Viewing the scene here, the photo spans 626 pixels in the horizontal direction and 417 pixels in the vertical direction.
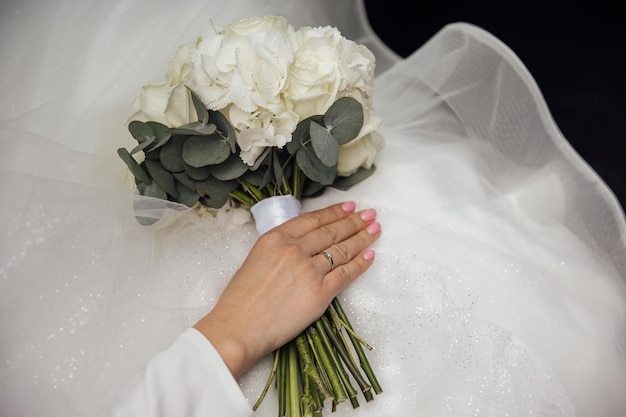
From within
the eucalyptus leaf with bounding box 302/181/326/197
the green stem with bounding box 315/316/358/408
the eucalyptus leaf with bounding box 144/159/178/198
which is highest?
the eucalyptus leaf with bounding box 144/159/178/198

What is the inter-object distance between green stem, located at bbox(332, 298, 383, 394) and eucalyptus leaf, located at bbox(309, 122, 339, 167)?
0.70 feet

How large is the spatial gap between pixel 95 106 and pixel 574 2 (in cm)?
152

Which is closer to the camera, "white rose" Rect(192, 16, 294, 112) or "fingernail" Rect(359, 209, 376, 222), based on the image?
"white rose" Rect(192, 16, 294, 112)

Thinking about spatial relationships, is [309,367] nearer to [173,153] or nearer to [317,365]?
[317,365]

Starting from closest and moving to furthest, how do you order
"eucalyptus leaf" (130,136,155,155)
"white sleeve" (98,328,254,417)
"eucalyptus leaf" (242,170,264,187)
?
"white sleeve" (98,328,254,417)
"eucalyptus leaf" (130,136,155,155)
"eucalyptus leaf" (242,170,264,187)

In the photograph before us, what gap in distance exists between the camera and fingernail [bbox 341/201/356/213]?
41.1 inches

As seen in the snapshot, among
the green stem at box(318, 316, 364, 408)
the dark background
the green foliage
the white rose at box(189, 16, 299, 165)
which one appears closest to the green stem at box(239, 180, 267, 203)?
the green foliage

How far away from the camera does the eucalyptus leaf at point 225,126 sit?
907 millimetres

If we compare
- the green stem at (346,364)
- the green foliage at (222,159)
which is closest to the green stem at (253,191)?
the green foliage at (222,159)

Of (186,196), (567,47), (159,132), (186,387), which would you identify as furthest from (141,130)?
(567,47)

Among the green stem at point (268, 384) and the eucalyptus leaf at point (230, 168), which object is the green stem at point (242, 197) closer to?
the eucalyptus leaf at point (230, 168)

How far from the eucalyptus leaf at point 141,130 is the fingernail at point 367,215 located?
1.16 feet

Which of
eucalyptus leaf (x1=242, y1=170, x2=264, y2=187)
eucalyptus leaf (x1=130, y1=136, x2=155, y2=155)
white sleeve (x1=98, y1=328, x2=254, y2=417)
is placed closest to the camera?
white sleeve (x1=98, y1=328, x2=254, y2=417)

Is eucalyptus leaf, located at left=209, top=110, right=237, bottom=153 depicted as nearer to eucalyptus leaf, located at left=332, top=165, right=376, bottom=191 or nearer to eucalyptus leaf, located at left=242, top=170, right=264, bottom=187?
eucalyptus leaf, located at left=242, top=170, right=264, bottom=187
